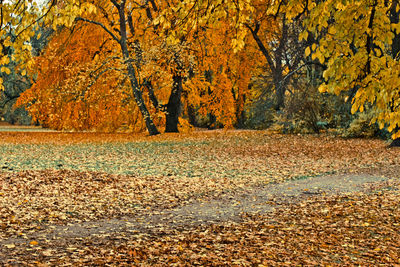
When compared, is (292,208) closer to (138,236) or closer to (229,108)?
(138,236)

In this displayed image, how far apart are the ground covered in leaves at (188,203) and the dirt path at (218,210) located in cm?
14

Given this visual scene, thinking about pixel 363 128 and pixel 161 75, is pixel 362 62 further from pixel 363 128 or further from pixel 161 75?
pixel 363 128

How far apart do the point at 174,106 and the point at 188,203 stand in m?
14.5

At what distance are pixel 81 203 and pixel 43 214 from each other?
2.69 ft

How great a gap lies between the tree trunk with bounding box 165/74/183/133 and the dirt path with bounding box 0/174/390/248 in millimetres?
12622

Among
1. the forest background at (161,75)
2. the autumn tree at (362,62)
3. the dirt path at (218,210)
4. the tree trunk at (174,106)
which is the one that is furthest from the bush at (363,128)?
the autumn tree at (362,62)

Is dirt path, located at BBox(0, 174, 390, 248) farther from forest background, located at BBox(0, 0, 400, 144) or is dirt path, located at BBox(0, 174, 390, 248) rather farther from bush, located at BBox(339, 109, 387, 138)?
bush, located at BBox(339, 109, 387, 138)

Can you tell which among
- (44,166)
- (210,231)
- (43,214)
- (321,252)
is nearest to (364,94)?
(321,252)

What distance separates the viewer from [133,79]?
18.4 m

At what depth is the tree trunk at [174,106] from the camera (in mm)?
21078

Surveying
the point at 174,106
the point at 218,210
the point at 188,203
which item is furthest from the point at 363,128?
the point at 218,210

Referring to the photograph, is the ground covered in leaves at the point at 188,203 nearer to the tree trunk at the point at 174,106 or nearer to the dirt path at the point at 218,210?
the dirt path at the point at 218,210

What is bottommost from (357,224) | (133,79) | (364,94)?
(357,224)

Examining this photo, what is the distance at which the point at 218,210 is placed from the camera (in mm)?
6590
